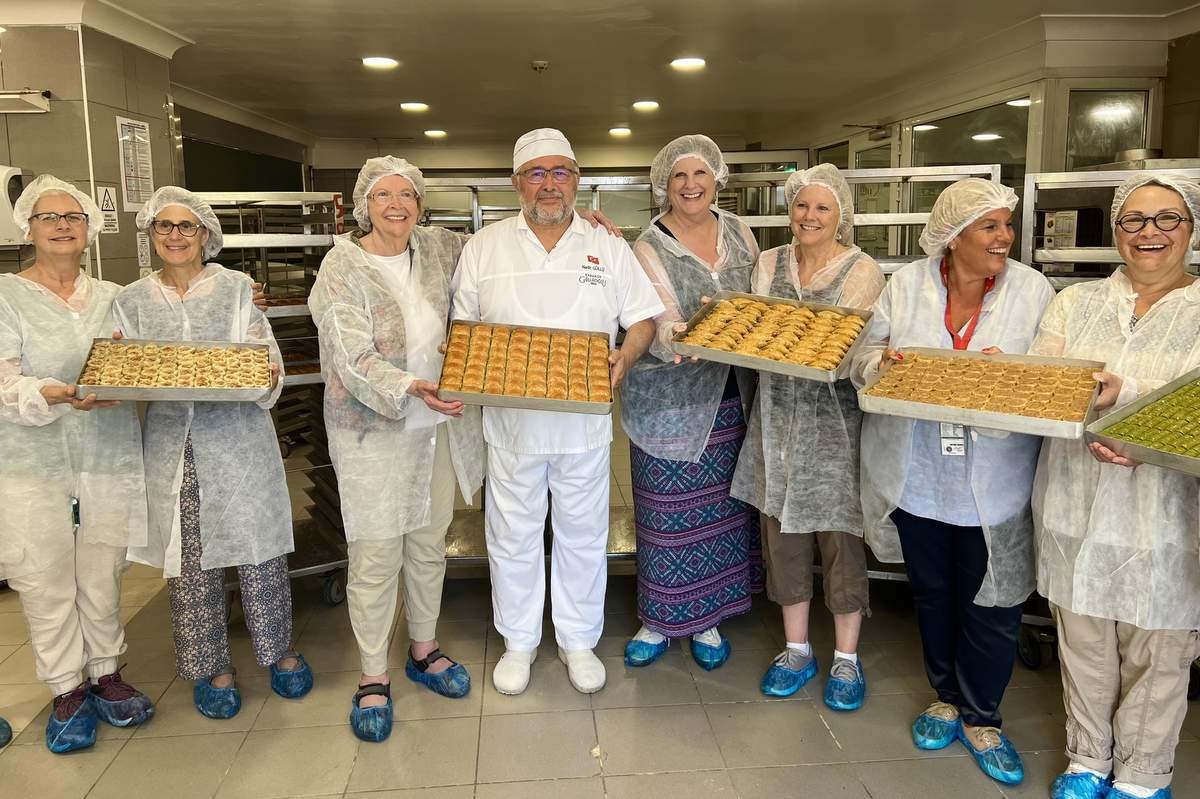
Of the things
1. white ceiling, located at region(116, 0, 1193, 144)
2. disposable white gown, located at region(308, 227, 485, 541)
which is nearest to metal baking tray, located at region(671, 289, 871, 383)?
disposable white gown, located at region(308, 227, 485, 541)

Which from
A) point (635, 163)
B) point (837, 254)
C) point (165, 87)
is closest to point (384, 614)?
point (837, 254)

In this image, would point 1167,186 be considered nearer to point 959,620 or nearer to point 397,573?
point 959,620

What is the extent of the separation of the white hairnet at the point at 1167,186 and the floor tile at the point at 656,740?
1650 millimetres

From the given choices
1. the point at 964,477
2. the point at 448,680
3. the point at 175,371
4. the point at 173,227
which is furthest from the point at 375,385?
the point at 964,477

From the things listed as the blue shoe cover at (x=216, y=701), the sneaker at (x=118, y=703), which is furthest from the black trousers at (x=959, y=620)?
the sneaker at (x=118, y=703)

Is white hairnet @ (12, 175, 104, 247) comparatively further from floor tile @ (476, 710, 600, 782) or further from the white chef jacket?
floor tile @ (476, 710, 600, 782)

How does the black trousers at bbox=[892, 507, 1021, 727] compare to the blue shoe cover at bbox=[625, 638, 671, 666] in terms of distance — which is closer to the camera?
the black trousers at bbox=[892, 507, 1021, 727]

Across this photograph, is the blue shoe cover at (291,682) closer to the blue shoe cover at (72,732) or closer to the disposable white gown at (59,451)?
the blue shoe cover at (72,732)

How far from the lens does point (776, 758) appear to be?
7.35 ft

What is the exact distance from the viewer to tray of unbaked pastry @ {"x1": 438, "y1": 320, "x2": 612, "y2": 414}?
2.05 m

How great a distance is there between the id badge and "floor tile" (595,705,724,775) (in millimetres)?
1010

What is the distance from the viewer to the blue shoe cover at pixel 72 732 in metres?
2.30

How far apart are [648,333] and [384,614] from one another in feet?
3.72

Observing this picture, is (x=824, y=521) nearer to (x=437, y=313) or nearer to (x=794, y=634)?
(x=794, y=634)
